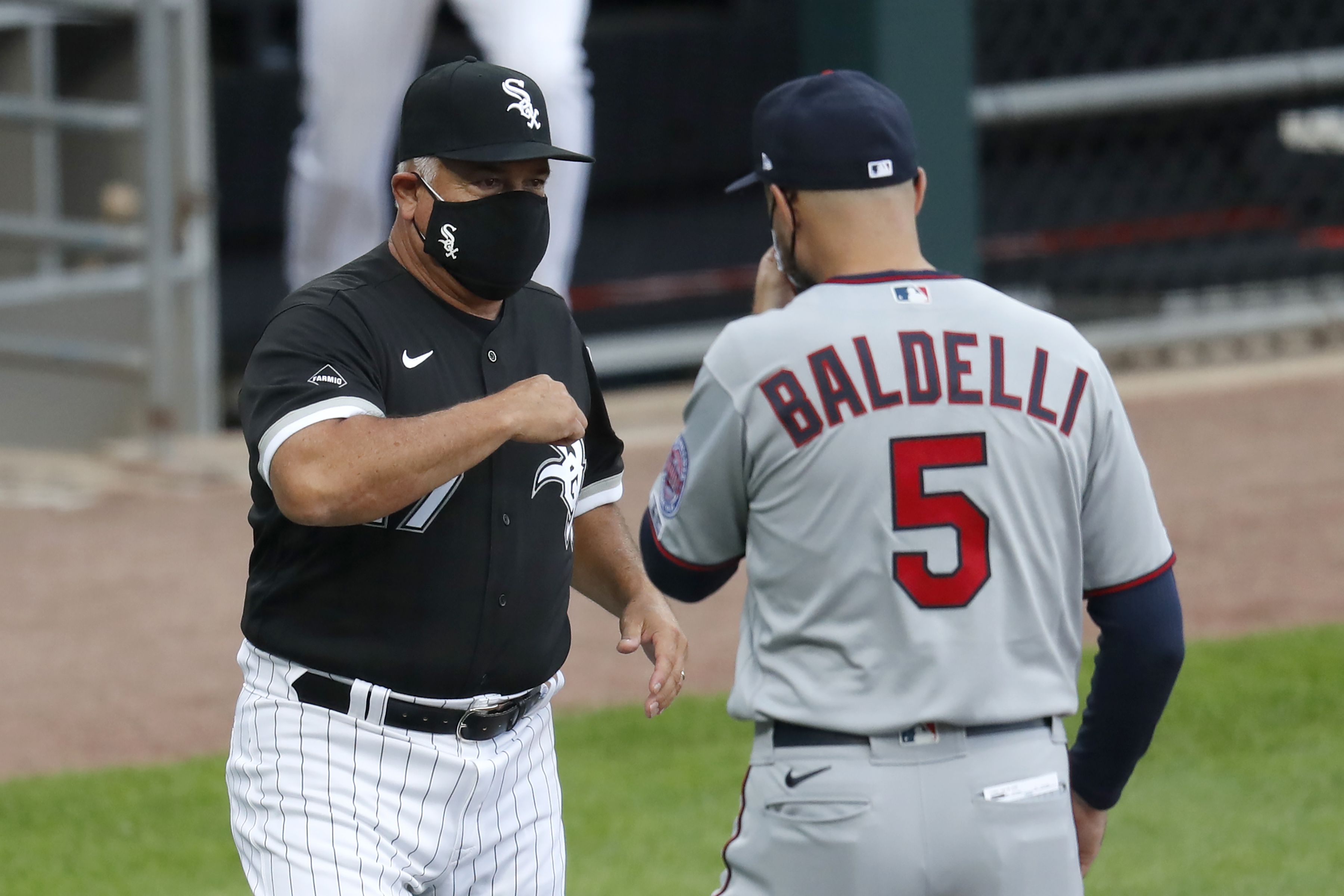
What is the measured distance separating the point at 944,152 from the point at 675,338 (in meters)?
1.28

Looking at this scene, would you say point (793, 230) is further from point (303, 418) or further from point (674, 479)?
point (303, 418)

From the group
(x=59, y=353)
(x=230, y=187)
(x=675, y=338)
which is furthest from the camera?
(x=230, y=187)

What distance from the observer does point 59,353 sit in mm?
6809

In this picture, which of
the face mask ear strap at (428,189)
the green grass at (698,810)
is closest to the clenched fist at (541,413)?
the face mask ear strap at (428,189)

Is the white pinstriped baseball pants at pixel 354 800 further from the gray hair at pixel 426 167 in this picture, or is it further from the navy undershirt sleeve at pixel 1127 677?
the navy undershirt sleeve at pixel 1127 677

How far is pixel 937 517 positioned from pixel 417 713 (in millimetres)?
704

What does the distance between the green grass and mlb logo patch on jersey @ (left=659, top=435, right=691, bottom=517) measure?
165 cm

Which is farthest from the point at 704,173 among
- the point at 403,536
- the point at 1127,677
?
the point at 1127,677

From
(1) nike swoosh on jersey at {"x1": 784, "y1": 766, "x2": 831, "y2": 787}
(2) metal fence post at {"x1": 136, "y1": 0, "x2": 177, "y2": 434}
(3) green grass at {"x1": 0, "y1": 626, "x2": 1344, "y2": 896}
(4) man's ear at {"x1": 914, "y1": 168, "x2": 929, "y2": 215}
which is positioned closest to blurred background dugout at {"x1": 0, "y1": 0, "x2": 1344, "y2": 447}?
(2) metal fence post at {"x1": 136, "y1": 0, "x2": 177, "y2": 434}

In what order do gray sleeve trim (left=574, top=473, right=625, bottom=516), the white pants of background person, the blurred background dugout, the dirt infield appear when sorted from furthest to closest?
the blurred background dugout
the dirt infield
the white pants of background person
gray sleeve trim (left=574, top=473, right=625, bottom=516)

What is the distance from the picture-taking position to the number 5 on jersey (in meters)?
2.13

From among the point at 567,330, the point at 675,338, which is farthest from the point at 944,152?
the point at 567,330

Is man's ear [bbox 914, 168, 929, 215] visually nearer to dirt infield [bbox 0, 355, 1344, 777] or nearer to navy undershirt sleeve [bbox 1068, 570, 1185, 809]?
navy undershirt sleeve [bbox 1068, 570, 1185, 809]

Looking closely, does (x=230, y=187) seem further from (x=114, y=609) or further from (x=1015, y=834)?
(x=1015, y=834)
